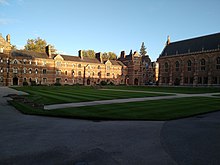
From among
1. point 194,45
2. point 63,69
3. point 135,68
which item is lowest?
point 63,69

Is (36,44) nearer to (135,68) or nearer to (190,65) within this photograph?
(135,68)

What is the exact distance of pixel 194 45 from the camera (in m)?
62.5

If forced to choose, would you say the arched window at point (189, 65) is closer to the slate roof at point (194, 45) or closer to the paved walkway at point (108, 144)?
the slate roof at point (194, 45)

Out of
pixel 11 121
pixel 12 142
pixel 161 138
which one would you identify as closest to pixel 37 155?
pixel 12 142

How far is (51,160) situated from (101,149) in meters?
1.49

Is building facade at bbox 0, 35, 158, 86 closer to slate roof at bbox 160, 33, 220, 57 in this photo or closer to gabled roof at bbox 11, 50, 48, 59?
gabled roof at bbox 11, 50, 48, 59

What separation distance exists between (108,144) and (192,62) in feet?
208

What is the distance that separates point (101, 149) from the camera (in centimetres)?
512

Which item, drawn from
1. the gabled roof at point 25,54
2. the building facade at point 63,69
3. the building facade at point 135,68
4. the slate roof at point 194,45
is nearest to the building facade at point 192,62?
the slate roof at point 194,45

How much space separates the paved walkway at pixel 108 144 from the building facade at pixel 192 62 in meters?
55.7

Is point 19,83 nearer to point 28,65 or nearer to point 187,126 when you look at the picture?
point 28,65

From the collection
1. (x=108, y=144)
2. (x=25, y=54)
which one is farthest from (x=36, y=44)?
(x=108, y=144)

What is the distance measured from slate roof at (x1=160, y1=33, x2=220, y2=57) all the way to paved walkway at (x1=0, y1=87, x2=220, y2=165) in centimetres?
5843

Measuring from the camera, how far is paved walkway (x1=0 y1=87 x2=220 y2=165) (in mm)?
4398
